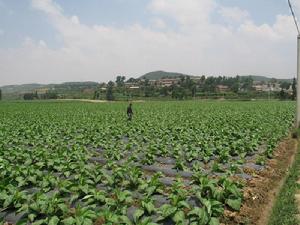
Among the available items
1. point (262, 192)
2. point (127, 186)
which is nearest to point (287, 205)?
point (262, 192)

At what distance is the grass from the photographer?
6.01 metres

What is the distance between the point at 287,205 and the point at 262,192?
805mm

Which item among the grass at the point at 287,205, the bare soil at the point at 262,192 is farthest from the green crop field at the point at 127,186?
the grass at the point at 287,205

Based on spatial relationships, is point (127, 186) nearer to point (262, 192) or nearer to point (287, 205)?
point (262, 192)

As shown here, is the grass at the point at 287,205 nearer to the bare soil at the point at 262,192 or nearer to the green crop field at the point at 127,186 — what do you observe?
the bare soil at the point at 262,192

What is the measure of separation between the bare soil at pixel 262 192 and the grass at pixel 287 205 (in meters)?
0.12

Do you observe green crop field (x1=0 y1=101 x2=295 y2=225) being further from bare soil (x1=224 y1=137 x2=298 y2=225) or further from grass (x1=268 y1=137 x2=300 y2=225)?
grass (x1=268 y1=137 x2=300 y2=225)

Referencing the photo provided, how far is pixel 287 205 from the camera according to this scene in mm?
6754

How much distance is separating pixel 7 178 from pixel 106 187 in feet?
7.17

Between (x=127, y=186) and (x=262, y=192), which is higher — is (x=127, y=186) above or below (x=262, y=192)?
above

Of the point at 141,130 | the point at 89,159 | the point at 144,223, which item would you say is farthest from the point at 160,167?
the point at 141,130

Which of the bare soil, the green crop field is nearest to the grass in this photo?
the bare soil

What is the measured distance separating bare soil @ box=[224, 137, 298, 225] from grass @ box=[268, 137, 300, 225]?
0.40ft

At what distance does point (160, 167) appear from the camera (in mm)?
9727
